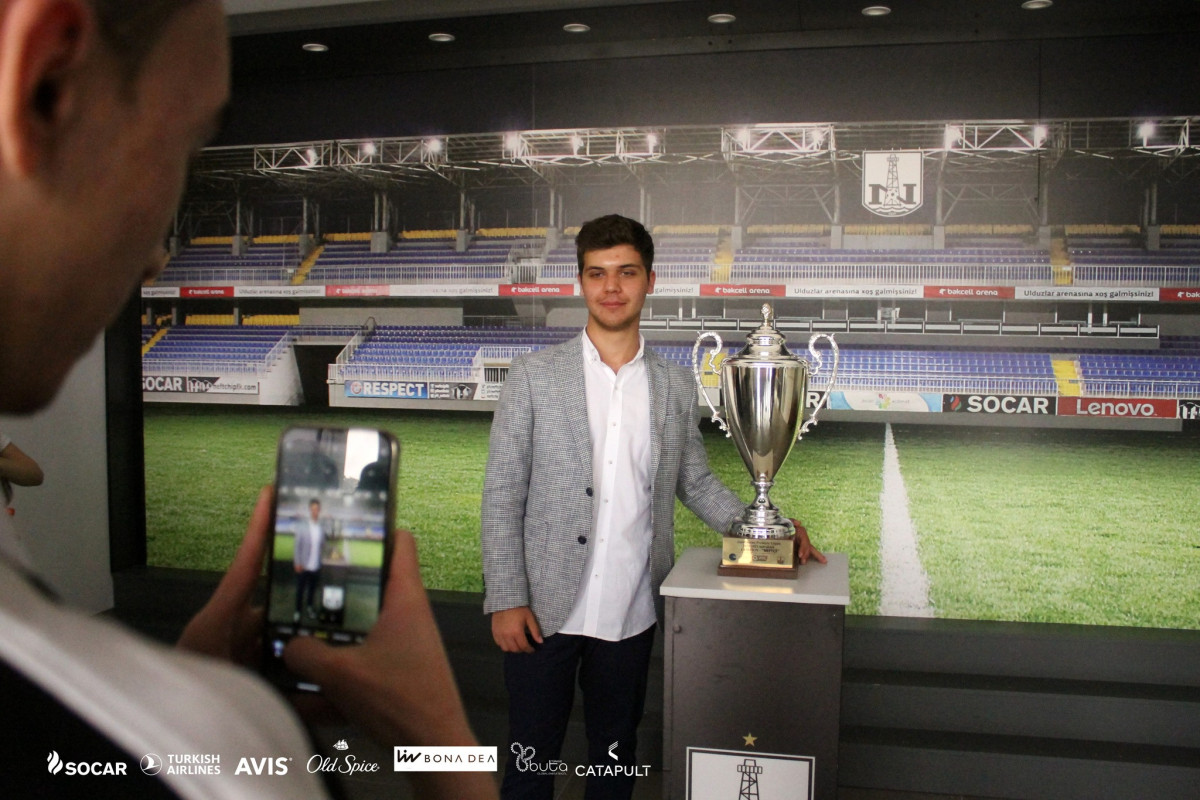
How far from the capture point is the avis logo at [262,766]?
181mm

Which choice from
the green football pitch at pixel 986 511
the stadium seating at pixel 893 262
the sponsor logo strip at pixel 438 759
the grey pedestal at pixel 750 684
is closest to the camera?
the sponsor logo strip at pixel 438 759

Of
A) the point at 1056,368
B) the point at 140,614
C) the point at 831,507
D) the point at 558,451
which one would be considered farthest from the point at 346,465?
the point at 140,614

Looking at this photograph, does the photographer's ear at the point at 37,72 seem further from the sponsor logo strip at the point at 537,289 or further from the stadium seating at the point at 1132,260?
the stadium seating at the point at 1132,260

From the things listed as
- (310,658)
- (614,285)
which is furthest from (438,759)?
(614,285)

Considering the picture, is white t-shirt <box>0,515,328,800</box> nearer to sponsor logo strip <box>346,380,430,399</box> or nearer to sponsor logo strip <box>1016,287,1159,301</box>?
sponsor logo strip <box>1016,287,1159,301</box>

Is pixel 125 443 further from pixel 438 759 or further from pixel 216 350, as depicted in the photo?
pixel 438 759

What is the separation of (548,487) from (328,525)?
1737 millimetres

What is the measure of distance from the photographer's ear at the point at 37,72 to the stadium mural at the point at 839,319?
3.85 m

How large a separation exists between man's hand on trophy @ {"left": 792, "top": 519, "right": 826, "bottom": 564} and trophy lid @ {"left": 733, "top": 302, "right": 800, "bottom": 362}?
403 millimetres

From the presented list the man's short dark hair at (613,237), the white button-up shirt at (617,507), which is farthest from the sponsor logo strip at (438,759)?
the man's short dark hair at (613,237)

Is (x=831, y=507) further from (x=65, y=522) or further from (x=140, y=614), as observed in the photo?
(x=65, y=522)

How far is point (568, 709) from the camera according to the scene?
7.06ft

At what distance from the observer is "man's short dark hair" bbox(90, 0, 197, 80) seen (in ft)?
0.66

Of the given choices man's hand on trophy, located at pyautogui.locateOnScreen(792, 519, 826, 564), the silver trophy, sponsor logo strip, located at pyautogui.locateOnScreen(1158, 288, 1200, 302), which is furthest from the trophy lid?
sponsor logo strip, located at pyautogui.locateOnScreen(1158, 288, 1200, 302)
